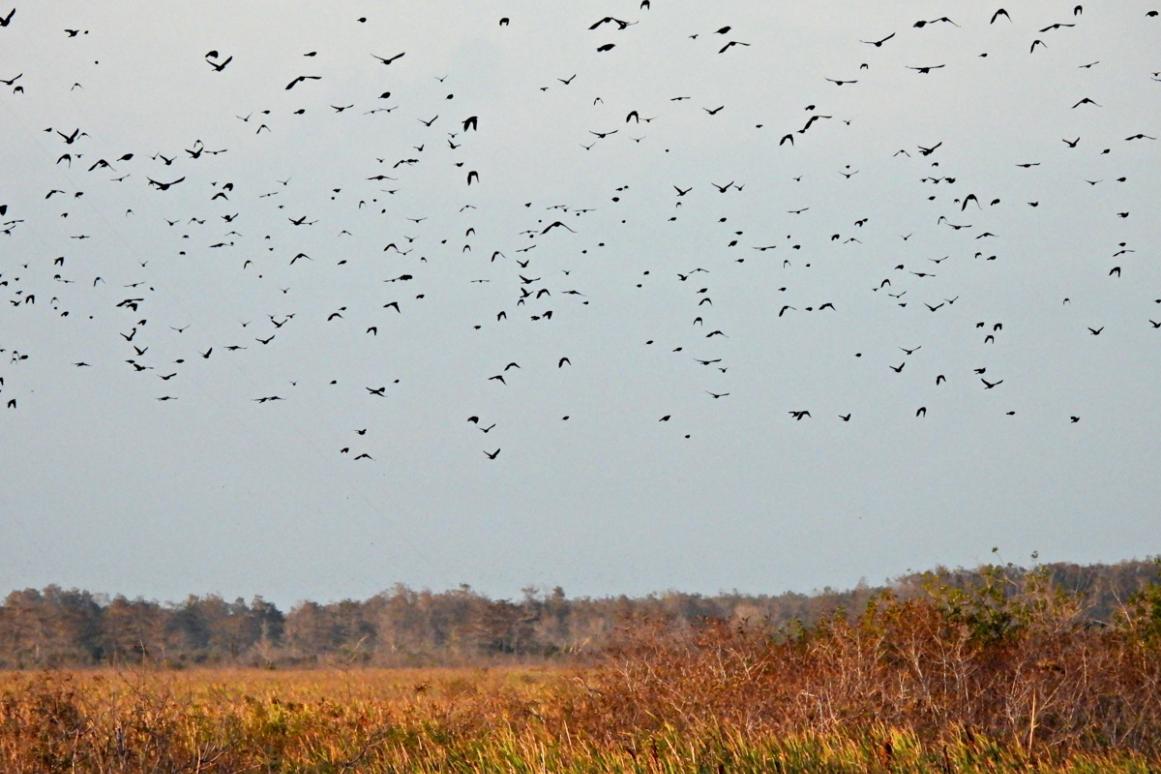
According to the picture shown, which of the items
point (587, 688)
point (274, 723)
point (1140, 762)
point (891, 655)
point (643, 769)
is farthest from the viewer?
point (274, 723)

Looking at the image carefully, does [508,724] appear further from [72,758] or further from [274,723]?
[72,758]

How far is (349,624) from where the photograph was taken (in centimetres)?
12050

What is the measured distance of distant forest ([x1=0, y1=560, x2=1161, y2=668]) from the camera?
9144cm

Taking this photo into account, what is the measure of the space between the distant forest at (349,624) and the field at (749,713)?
51.0 meters

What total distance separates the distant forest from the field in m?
51.0

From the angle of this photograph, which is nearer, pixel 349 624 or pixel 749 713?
pixel 749 713

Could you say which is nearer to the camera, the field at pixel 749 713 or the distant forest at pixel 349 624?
the field at pixel 749 713

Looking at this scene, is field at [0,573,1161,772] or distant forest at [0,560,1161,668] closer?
field at [0,573,1161,772]

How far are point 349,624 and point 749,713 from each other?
98919 mm

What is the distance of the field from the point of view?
73.2 feet

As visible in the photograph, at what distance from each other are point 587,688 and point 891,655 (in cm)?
687

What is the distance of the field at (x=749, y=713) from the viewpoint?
22297 millimetres

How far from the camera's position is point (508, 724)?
29500mm

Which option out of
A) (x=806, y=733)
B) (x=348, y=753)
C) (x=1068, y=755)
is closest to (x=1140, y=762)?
(x=1068, y=755)
